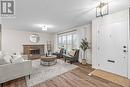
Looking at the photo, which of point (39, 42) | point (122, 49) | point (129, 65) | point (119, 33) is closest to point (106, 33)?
point (119, 33)

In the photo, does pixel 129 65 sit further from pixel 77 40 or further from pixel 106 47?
pixel 77 40

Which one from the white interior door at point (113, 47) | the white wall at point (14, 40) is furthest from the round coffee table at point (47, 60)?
the white wall at point (14, 40)

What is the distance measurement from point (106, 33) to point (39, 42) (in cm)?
667

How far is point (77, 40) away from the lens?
274 inches

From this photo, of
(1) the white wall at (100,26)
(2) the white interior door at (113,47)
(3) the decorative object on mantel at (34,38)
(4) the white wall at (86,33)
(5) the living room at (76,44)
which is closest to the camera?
(5) the living room at (76,44)

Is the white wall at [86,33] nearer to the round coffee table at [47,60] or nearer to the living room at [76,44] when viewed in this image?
the living room at [76,44]

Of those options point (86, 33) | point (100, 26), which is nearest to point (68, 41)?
point (86, 33)

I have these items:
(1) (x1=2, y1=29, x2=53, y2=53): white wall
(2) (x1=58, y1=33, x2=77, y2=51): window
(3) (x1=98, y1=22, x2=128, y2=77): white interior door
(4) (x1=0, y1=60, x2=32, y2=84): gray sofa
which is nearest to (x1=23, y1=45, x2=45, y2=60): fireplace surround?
(1) (x1=2, y1=29, x2=53, y2=53): white wall

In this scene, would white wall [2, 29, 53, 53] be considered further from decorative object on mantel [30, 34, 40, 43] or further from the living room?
decorative object on mantel [30, 34, 40, 43]

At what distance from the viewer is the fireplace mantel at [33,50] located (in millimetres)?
8426

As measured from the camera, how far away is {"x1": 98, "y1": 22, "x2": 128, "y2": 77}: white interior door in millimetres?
3557

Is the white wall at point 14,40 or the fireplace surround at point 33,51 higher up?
the white wall at point 14,40

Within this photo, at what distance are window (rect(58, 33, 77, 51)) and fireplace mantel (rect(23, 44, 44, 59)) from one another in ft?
6.21

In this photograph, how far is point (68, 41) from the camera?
827cm
